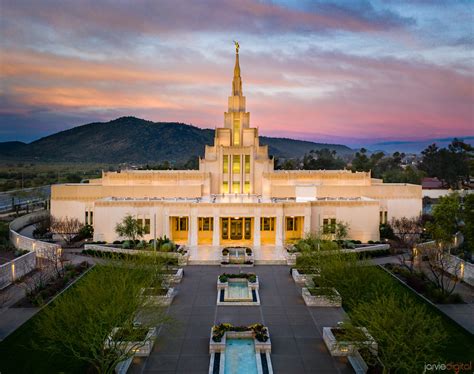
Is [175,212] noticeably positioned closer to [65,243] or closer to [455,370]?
[65,243]

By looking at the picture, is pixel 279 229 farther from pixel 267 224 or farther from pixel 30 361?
pixel 30 361

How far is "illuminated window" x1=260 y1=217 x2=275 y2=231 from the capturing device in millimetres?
44300

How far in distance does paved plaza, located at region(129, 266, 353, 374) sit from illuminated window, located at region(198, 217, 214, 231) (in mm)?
12507

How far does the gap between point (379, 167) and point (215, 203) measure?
84.6m

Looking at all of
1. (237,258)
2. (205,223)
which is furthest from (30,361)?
(205,223)

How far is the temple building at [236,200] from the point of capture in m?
42.3

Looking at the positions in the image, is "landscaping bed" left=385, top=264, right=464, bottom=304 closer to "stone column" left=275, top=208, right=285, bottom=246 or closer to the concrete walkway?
the concrete walkway

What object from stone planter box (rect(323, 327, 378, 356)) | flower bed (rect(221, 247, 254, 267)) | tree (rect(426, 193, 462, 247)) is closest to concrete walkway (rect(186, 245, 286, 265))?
flower bed (rect(221, 247, 254, 267))

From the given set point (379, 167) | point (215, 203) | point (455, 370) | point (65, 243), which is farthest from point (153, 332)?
point (379, 167)

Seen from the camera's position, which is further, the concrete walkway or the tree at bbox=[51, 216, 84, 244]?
the tree at bbox=[51, 216, 84, 244]

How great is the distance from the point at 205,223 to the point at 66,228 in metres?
15.2

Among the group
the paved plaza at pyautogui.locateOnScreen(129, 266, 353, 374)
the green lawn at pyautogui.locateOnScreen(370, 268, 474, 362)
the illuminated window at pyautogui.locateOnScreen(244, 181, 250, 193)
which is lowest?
the paved plaza at pyautogui.locateOnScreen(129, 266, 353, 374)

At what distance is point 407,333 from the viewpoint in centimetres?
1487

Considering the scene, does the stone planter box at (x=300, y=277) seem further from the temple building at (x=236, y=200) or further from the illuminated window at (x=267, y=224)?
the illuminated window at (x=267, y=224)
